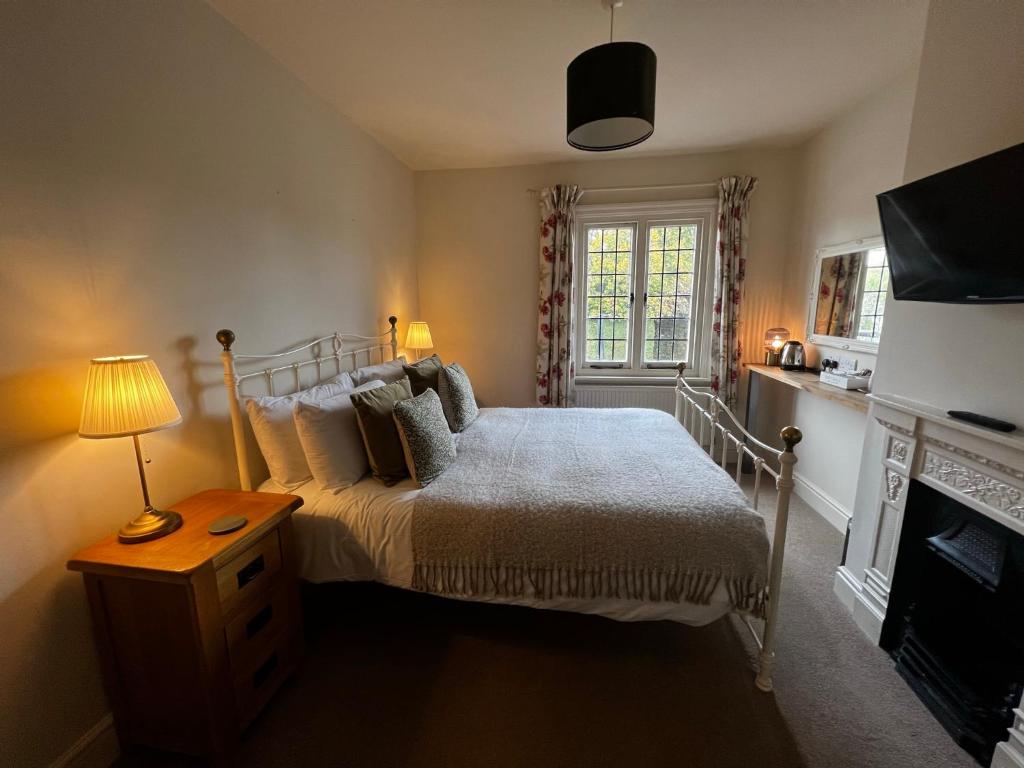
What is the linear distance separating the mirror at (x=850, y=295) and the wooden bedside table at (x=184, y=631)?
326cm

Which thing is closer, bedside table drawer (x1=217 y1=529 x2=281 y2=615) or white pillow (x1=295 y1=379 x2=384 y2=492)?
bedside table drawer (x1=217 y1=529 x2=281 y2=615)

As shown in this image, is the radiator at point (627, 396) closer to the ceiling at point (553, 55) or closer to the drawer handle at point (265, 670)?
the ceiling at point (553, 55)

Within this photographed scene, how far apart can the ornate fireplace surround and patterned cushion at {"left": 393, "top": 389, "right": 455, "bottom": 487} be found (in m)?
1.98

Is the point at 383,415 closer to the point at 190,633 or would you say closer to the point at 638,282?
the point at 190,633

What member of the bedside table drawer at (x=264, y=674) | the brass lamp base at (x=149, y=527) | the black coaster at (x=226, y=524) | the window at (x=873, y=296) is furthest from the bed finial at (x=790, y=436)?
the brass lamp base at (x=149, y=527)

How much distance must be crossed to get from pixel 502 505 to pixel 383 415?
70 cm

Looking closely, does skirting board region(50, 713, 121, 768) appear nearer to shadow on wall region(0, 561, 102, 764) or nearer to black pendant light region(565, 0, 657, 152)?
shadow on wall region(0, 561, 102, 764)

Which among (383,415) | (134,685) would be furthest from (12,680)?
(383,415)

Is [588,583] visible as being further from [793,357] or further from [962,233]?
[793,357]

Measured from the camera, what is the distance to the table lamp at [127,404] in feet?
3.73

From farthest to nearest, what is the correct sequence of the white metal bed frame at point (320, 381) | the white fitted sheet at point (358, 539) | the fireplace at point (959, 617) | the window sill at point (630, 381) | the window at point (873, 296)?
the window sill at point (630, 381)
the window at point (873, 296)
the white fitted sheet at point (358, 539)
the white metal bed frame at point (320, 381)
the fireplace at point (959, 617)

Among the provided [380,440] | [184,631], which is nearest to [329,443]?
[380,440]

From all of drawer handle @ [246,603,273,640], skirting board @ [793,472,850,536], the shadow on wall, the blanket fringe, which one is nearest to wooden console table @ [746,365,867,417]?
skirting board @ [793,472,850,536]

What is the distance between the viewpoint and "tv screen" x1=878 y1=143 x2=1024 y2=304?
1.20m
